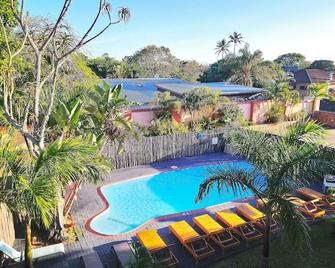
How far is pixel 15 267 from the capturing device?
7.62 metres

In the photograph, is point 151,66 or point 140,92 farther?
point 151,66

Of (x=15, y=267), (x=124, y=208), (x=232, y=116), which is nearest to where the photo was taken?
(x=15, y=267)

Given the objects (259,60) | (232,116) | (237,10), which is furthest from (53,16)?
(259,60)

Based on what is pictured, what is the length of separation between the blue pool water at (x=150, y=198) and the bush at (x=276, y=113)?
12.4 metres

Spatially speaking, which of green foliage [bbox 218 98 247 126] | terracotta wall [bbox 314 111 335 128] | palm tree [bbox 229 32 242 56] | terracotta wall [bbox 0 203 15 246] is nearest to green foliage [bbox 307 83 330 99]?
terracotta wall [bbox 314 111 335 128]

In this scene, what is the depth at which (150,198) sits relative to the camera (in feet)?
45.6

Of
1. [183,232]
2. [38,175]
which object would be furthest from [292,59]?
[38,175]

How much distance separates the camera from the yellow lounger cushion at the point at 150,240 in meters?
8.52

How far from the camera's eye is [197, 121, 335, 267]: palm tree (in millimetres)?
5895

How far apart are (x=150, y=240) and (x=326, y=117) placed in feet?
82.5

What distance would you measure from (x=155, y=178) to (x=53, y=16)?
31.0 ft

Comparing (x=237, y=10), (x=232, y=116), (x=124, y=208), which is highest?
(x=237, y=10)

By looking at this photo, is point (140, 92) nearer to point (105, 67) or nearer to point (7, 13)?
point (7, 13)

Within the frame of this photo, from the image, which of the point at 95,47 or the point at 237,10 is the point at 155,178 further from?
the point at 237,10
